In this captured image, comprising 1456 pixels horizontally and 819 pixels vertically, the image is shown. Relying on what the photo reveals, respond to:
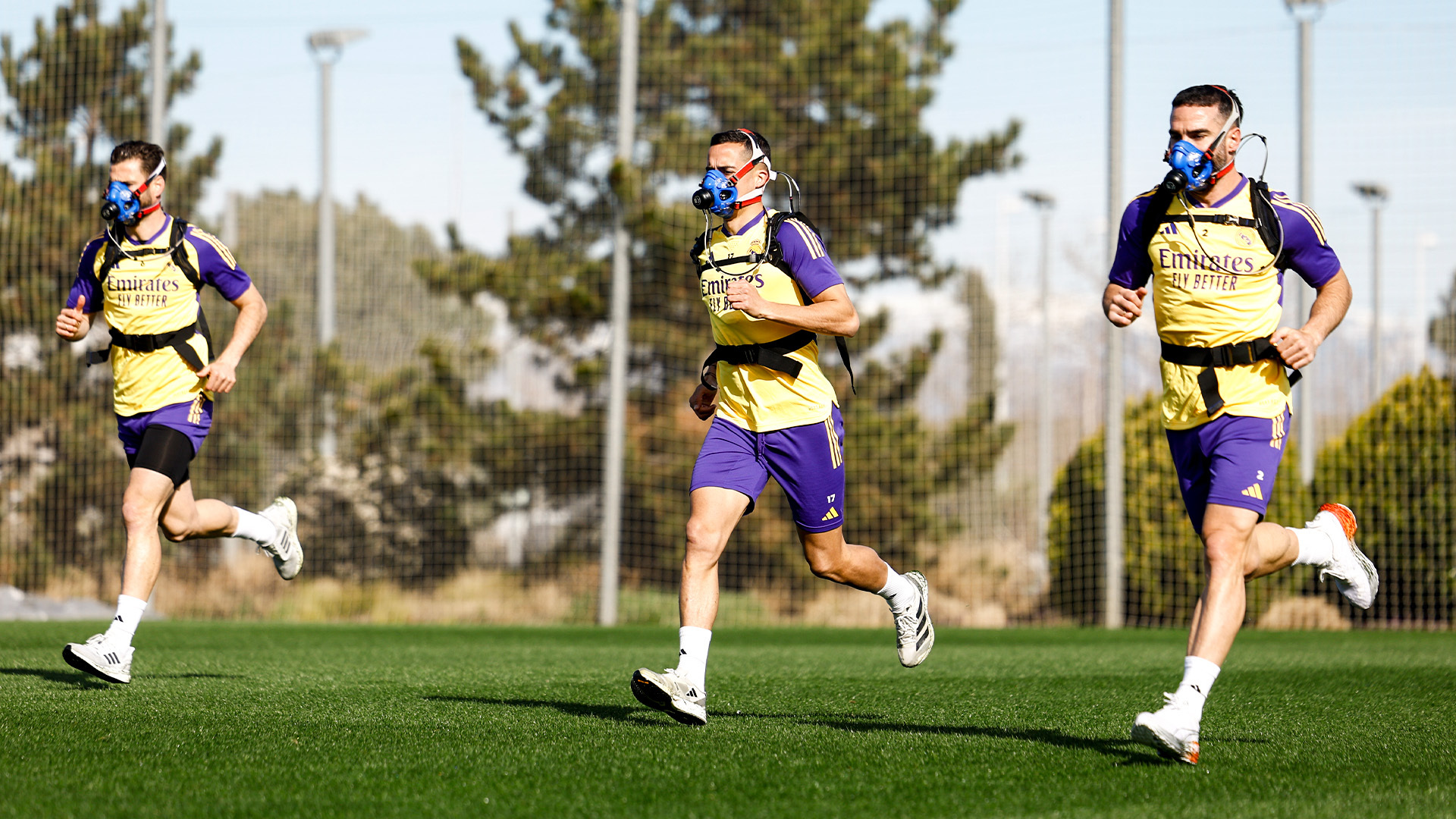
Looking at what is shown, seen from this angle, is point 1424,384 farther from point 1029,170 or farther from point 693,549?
point 693,549

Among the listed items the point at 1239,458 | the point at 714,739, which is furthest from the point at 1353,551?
the point at 714,739

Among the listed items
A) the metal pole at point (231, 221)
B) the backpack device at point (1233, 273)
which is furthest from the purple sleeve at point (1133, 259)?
the metal pole at point (231, 221)

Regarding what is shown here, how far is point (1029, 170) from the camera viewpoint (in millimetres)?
16172

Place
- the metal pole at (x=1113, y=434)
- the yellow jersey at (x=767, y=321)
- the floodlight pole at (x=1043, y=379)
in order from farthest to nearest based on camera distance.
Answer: the floodlight pole at (x=1043, y=379), the metal pole at (x=1113, y=434), the yellow jersey at (x=767, y=321)

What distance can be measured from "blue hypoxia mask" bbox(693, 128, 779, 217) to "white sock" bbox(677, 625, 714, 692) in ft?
4.94

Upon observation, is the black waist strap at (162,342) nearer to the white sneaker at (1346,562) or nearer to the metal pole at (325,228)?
the white sneaker at (1346,562)

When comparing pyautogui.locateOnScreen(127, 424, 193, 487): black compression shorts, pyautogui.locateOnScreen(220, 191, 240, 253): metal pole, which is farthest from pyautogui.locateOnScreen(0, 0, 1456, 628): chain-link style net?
pyautogui.locateOnScreen(127, 424, 193, 487): black compression shorts

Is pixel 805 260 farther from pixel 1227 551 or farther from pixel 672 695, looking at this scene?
pixel 1227 551

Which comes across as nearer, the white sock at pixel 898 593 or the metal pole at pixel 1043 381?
the white sock at pixel 898 593

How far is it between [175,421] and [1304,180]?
43.2 ft

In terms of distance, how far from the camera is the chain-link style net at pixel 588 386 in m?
15.5

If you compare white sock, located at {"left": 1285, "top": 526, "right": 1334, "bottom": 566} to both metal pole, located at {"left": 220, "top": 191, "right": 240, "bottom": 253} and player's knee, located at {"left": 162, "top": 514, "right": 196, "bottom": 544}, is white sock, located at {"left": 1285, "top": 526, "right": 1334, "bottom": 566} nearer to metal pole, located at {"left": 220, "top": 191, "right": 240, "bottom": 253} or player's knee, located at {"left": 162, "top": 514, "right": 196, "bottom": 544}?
player's knee, located at {"left": 162, "top": 514, "right": 196, "bottom": 544}

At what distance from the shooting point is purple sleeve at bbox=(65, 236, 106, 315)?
21.5 ft

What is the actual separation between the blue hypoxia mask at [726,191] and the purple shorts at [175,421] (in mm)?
2678
